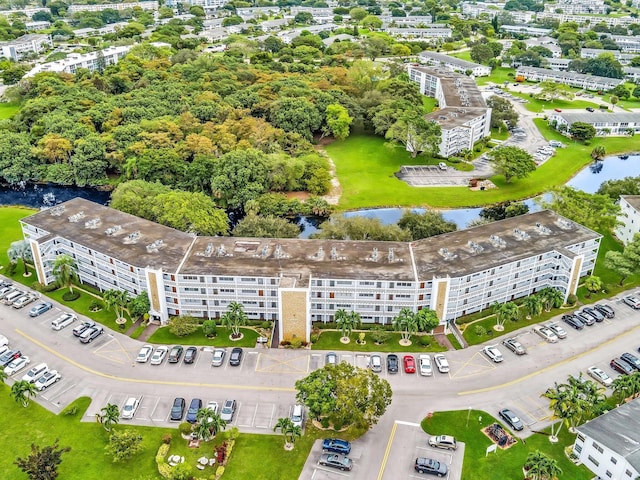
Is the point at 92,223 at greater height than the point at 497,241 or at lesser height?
lesser

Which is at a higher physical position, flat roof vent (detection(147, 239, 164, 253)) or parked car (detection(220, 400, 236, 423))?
flat roof vent (detection(147, 239, 164, 253))

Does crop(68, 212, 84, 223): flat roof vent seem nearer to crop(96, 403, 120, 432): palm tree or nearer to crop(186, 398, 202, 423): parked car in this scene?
crop(96, 403, 120, 432): palm tree

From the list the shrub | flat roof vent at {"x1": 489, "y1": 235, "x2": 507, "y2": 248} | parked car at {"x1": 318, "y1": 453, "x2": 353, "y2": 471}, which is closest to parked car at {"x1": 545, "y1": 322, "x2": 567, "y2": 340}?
flat roof vent at {"x1": 489, "y1": 235, "x2": 507, "y2": 248}

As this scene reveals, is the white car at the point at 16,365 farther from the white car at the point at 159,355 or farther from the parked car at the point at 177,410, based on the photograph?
the parked car at the point at 177,410

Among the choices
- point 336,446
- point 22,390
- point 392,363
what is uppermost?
point 22,390

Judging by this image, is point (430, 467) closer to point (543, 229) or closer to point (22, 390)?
point (22, 390)

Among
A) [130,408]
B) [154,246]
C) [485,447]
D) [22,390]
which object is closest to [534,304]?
[485,447]

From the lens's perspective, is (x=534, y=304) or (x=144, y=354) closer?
(x=144, y=354)
